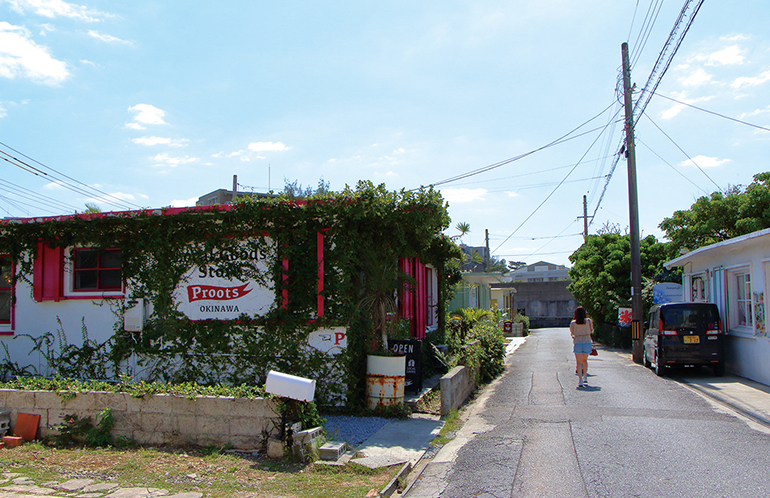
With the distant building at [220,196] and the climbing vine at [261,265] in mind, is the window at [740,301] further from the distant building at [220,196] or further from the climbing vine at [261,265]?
the distant building at [220,196]

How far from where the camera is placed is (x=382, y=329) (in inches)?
343

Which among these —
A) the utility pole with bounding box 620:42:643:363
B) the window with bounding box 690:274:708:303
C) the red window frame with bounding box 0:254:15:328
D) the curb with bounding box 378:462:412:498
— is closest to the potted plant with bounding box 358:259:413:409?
the curb with bounding box 378:462:412:498

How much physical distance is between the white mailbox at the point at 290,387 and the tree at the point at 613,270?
18.4 m

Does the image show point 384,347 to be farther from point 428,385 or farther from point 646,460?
point 646,460

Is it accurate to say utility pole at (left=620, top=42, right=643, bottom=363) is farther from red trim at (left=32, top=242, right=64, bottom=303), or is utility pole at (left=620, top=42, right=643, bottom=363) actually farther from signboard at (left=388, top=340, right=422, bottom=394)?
red trim at (left=32, top=242, right=64, bottom=303)

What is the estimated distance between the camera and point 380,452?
6.22 metres

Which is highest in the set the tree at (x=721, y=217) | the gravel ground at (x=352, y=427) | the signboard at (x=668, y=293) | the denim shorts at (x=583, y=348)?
the tree at (x=721, y=217)

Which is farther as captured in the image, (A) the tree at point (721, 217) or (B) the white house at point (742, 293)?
(A) the tree at point (721, 217)

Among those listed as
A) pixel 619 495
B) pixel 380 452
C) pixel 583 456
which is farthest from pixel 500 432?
pixel 619 495

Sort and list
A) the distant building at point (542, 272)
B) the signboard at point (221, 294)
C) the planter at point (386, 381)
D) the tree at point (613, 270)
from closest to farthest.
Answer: the planter at point (386, 381), the signboard at point (221, 294), the tree at point (613, 270), the distant building at point (542, 272)

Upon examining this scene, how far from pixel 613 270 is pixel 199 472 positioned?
2015 centimetres

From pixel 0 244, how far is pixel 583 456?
1026 cm

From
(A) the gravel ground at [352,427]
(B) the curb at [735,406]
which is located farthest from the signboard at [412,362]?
(B) the curb at [735,406]

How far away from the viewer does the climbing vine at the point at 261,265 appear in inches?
329
